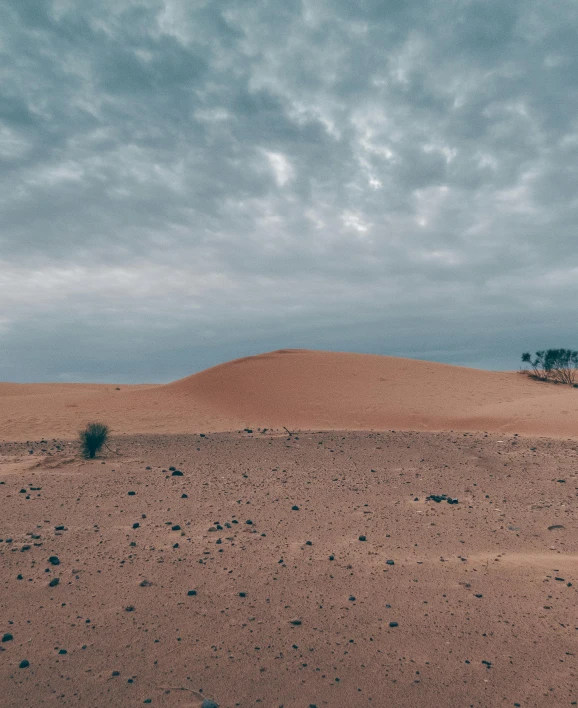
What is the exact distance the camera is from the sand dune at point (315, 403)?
17.7 m

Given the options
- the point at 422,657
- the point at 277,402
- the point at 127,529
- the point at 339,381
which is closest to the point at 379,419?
the point at 277,402

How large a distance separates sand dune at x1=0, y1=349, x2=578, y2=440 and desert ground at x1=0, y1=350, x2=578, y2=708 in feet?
16.0

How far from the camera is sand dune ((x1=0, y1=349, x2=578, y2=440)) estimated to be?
57.9 feet

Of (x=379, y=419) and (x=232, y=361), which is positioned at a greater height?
(x=232, y=361)

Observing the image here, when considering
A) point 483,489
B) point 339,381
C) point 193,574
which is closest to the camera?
point 193,574

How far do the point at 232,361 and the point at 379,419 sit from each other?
1285cm

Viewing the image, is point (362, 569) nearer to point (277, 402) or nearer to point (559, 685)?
Answer: point (559, 685)

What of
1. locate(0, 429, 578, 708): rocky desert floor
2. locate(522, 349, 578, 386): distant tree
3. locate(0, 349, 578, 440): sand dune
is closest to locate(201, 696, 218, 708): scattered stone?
locate(0, 429, 578, 708): rocky desert floor

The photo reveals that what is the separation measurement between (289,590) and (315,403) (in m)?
17.3

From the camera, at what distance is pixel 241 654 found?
3.76 metres

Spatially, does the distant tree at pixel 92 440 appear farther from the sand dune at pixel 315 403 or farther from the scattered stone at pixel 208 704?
the scattered stone at pixel 208 704

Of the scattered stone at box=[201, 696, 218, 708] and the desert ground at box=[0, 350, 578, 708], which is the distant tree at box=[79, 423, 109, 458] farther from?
the scattered stone at box=[201, 696, 218, 708]

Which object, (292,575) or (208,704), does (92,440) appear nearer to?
(292,575)

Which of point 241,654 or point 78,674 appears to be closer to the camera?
point 78,674
